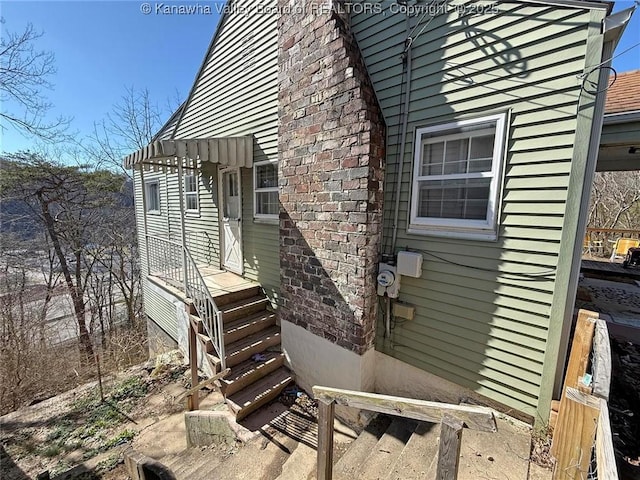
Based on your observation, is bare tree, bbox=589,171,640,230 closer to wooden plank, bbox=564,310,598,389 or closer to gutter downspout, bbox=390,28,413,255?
gutter downspout, bbox=390,28,413,255

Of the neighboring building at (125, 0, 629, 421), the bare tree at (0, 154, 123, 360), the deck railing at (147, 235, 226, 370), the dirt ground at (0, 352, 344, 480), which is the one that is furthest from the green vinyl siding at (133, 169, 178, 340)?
the bare tree at (0, 154, 123, 360)

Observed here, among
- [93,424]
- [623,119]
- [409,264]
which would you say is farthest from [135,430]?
[623,119]

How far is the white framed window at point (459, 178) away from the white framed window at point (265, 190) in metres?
2.53

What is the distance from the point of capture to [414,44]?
115 inches

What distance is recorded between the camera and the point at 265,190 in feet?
16.0

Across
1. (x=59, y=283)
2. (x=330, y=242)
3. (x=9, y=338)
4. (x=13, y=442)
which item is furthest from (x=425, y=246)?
(x=59, y=283)

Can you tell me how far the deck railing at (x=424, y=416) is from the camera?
1306mm

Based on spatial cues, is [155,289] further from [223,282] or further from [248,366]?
[248,366]

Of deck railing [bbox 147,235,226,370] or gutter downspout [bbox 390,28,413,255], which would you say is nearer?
gutter downspout [bbox 390,28,413,255]

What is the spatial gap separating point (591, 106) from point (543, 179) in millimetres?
595

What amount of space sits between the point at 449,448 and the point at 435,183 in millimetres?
2394

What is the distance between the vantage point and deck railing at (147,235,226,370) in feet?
12.6

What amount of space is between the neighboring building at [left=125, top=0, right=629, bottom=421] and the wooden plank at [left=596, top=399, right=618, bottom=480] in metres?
1.48

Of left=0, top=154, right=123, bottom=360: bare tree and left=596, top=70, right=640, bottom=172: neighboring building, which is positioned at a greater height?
left=596, top=70, right=640, bottom=172: neighboring building
